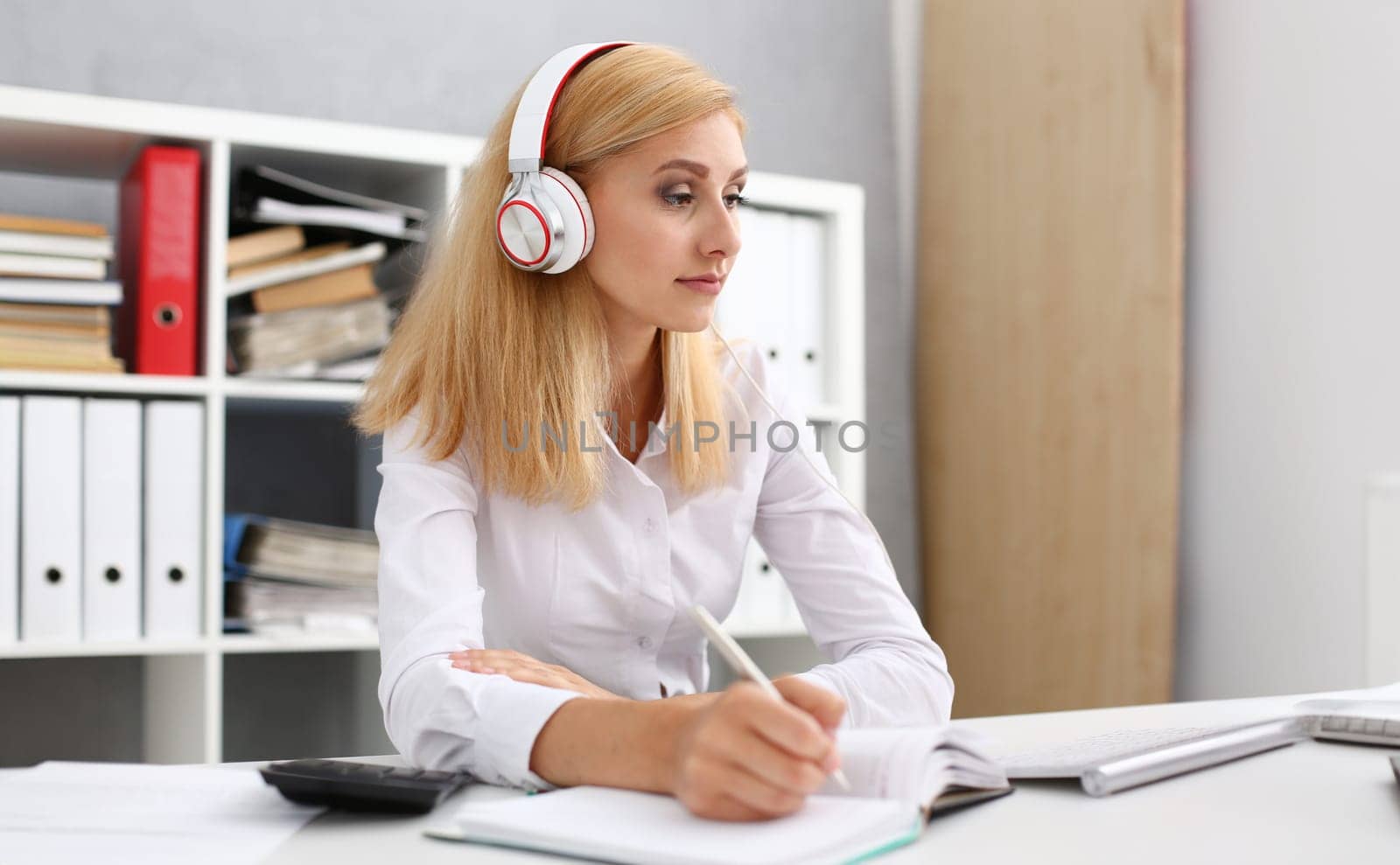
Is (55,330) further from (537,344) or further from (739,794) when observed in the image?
(739,794)

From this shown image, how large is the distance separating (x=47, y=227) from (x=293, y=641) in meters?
0.65

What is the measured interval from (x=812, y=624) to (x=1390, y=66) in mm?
1340

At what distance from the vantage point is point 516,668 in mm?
963

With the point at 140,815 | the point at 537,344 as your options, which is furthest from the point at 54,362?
the point at 140,815

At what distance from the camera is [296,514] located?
2.19 meters

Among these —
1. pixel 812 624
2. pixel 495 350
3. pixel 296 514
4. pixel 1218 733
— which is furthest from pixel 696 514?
pixel 296 514

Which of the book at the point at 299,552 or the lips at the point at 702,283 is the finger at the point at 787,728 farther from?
the book at the point at 299,552

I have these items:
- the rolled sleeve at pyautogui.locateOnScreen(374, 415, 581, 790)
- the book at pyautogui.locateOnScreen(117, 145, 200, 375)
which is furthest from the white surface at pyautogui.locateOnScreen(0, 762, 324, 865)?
the book at pyautogui.locateOnScreen(117, 145, 200, 375)

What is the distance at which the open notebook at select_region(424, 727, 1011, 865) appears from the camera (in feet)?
2.00

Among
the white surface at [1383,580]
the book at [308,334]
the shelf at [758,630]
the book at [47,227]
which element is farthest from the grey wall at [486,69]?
the white surface at [1383,580]

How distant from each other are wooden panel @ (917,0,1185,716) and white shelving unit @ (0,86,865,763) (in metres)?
1.15

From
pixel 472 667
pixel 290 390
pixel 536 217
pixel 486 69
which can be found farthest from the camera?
pixel 486 69

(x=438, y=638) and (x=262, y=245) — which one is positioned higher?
(x=262, y=245)

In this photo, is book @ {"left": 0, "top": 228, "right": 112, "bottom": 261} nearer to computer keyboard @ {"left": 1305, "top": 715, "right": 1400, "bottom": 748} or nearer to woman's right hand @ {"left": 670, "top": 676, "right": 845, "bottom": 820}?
woman's right hand @ {"left": 670, "top": 676, "right": 845, "bottom": 820}
